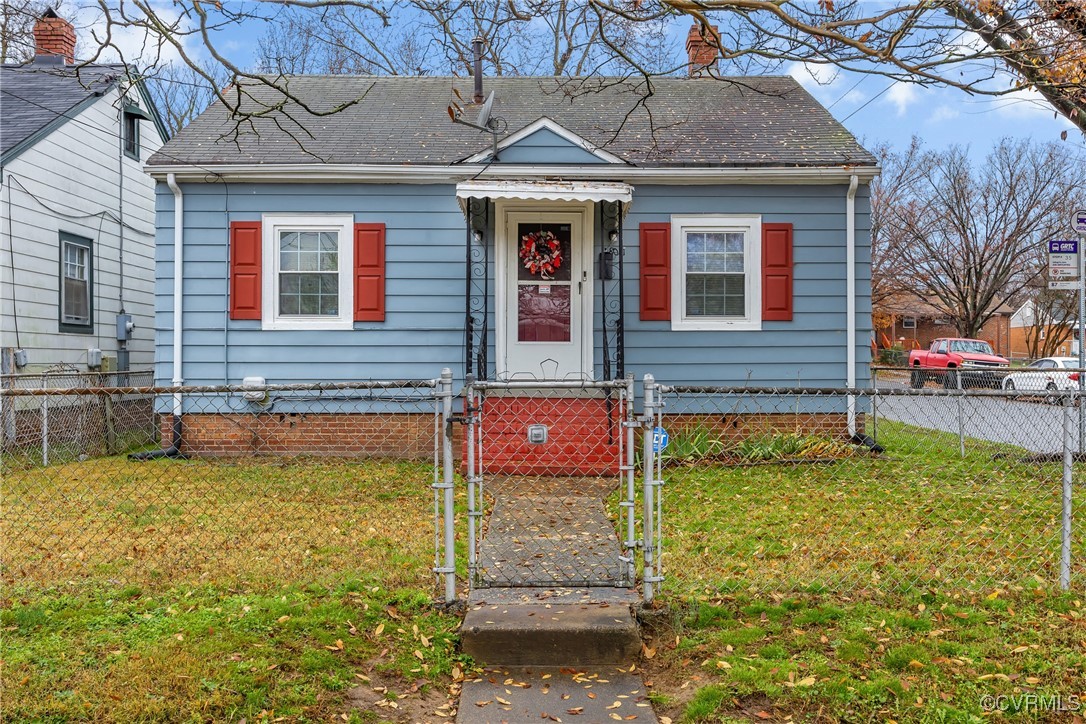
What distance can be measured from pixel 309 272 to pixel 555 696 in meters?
6.79

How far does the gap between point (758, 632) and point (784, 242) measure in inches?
244

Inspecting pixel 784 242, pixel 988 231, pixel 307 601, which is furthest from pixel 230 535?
pixel 988 231

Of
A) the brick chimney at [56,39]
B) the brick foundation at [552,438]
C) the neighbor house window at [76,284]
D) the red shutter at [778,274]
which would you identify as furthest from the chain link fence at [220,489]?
the brick chimney at [56,39]

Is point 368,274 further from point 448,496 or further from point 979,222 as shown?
point 979,222

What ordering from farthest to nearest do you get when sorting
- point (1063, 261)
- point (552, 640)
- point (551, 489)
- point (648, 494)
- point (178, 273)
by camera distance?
point (178, 273) < point (1063, 261) < point (551, 489) < point (648, 494) < point (552, 640)

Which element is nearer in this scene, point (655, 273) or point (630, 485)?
point (630, 485)

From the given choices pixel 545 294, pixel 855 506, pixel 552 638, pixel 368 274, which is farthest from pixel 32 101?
pixel 855 506

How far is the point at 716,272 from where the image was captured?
903 cm

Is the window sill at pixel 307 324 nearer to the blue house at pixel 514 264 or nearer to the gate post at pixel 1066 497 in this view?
the blue house at pixel 514 264

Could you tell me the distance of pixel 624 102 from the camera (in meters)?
10.6

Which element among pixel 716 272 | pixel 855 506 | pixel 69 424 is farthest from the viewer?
pixel 69 424

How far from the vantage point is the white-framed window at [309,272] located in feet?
29.1

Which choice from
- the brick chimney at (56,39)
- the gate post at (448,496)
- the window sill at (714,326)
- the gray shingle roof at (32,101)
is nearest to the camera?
the gate post at (448,496)

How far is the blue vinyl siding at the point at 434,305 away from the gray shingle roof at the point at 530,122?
398 millimetres
